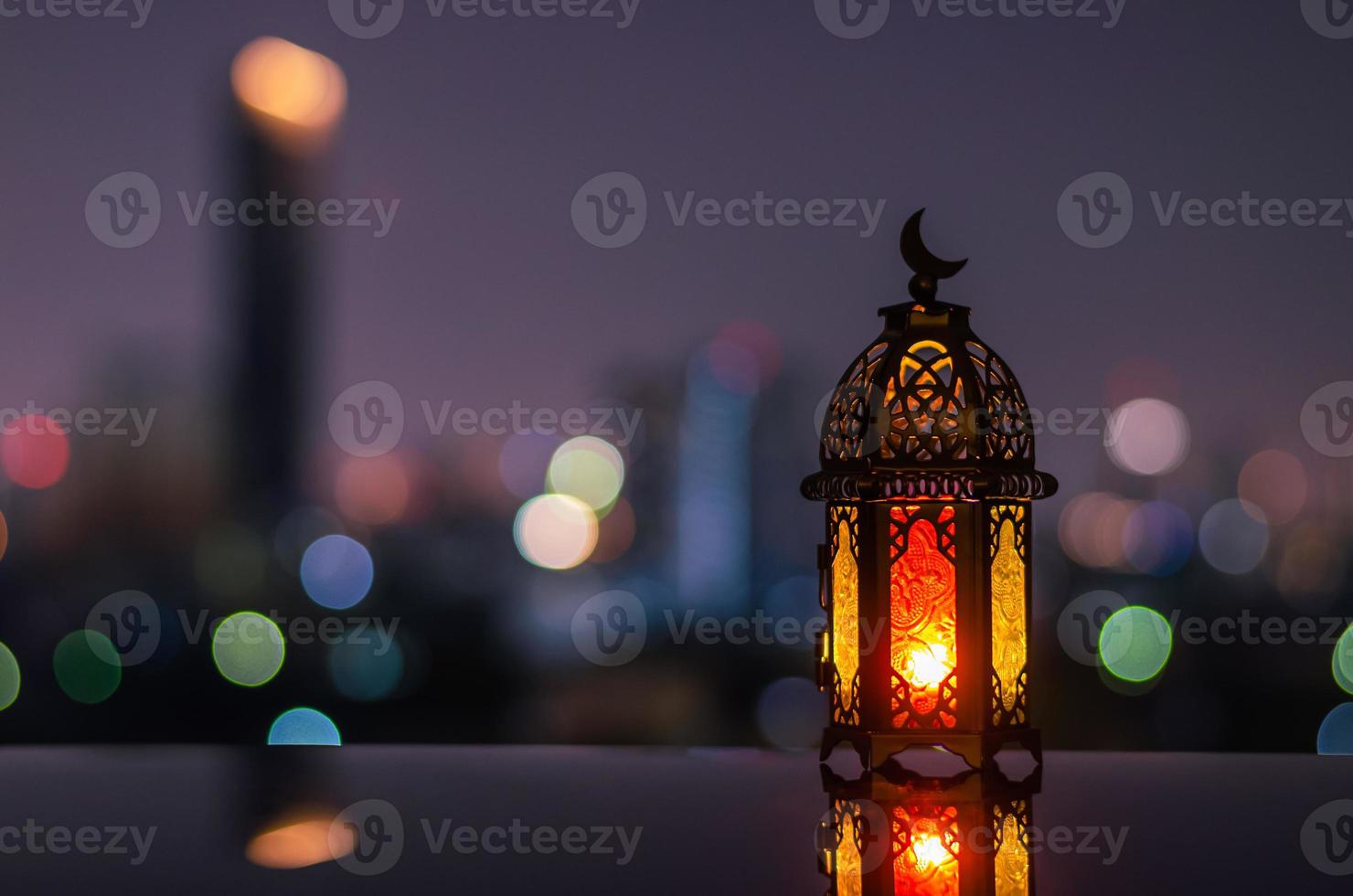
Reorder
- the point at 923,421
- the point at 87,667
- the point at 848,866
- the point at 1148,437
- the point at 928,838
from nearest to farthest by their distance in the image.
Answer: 1. the point at 848,866
2. the point at 928,838
3. the point at 923,421
4. the point at 1148,437
5. the point at 87,667

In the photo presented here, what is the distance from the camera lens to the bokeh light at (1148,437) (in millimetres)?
2744

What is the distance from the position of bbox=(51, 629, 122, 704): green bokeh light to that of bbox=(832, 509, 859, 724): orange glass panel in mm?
2390

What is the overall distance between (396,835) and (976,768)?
898mm

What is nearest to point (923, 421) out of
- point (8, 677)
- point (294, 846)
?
point (294, 846)

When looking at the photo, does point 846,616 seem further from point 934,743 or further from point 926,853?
point 926,853

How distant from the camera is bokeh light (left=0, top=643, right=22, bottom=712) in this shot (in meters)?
3.39

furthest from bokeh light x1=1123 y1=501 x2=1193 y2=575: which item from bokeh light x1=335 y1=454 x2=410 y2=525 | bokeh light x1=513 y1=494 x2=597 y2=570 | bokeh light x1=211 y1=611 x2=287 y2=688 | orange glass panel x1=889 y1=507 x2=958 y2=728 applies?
bokeh light x1=211 y1=611 x2=287 y2=688

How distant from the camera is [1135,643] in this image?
9.69 ft

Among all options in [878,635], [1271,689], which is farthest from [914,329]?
[1271,689]

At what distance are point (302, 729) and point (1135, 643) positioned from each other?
2243 millimetres

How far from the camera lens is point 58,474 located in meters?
3.82

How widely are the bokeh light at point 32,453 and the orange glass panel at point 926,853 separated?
273 cm

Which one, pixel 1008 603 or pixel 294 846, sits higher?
pixel 1008 603

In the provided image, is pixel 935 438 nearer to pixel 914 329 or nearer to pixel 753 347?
pixel 914 329
